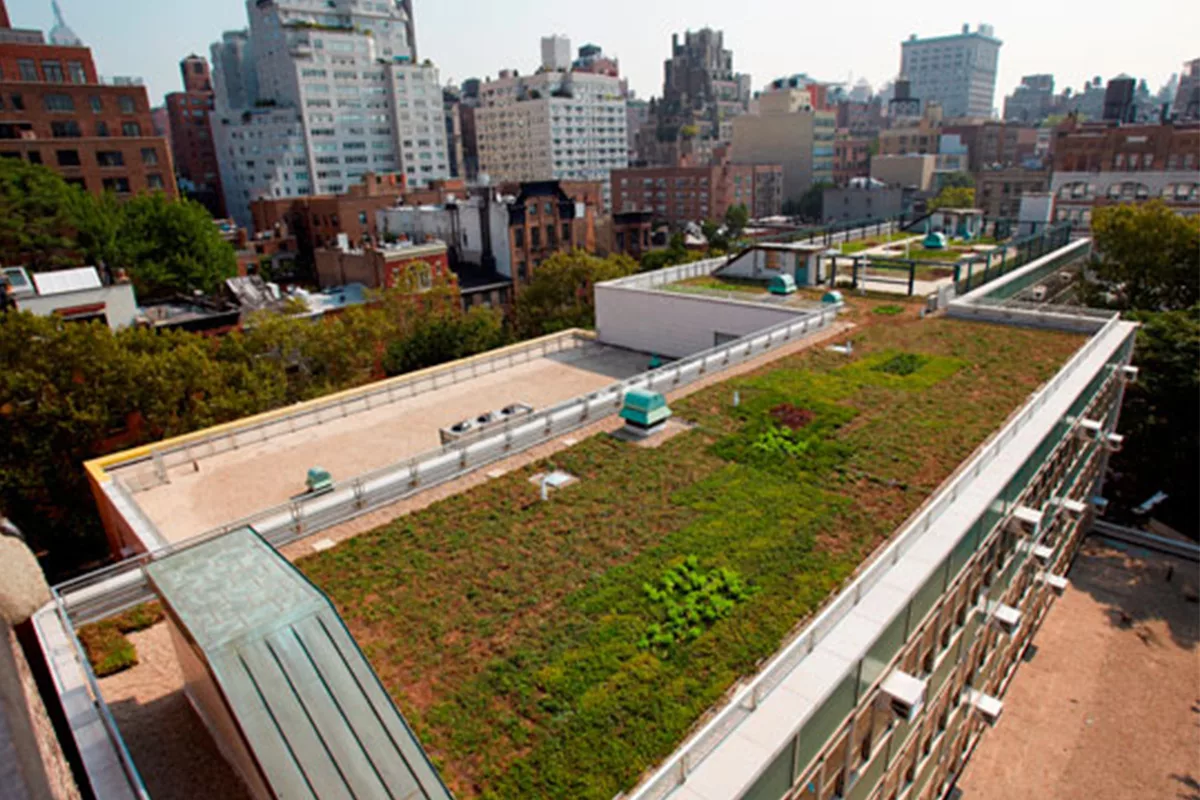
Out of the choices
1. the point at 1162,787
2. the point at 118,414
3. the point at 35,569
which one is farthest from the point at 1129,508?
the point at 118,414

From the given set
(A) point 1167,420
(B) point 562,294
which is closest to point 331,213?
(B) point 562,294

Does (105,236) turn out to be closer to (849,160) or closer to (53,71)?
(53,71)

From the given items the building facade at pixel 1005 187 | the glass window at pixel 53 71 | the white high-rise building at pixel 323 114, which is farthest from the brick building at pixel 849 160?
the glass window at pixel 53 71

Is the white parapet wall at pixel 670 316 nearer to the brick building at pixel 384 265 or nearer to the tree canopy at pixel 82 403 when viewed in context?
the tree canopy at pixel 82 403

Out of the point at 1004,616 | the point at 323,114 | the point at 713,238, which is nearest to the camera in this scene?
the point at 1004,616

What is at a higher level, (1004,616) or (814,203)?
(814,203)

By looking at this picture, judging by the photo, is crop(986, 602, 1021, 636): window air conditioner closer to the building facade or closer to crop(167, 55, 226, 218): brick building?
the building facade
